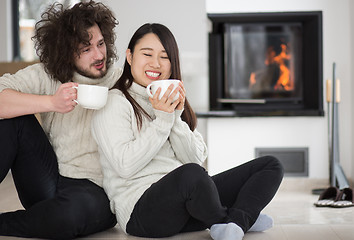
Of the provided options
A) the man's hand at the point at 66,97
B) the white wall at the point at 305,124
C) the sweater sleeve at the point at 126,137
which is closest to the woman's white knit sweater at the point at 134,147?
the sweater sleeve at the point at 126,137

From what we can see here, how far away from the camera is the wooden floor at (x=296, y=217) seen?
1.87 meters

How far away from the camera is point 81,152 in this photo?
1.89 m

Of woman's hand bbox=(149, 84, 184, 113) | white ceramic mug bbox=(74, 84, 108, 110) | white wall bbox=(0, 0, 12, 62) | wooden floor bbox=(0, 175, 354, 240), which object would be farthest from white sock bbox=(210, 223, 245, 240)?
white wall bbox=(0, 0, 12, 62)

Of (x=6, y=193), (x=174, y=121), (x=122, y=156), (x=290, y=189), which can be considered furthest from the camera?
(x=290, y=189)

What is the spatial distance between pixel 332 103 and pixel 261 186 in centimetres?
181

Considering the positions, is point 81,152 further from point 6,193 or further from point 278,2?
point 278,2

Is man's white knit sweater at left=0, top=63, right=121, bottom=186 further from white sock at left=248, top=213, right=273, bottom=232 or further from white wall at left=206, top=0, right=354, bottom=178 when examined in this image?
white wall at left=206, top=0, right=354, bottom=178

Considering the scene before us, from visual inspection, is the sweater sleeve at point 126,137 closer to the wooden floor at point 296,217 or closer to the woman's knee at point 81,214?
the woman's knee at point 81,214

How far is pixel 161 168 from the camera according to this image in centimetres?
178

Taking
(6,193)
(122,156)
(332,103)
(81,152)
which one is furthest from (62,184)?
(332,103)

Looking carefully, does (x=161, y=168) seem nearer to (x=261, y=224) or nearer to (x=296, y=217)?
(x=261, y=224)

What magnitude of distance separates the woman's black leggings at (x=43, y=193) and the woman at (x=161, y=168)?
0.28 ft

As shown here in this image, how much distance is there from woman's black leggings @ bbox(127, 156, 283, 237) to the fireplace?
190 centimetres

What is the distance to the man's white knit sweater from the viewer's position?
1.89 m
